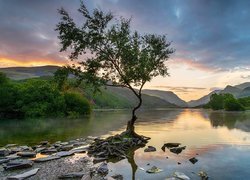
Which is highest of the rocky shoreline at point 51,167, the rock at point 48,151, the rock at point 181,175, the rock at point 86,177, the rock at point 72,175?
the rock at point 181,175

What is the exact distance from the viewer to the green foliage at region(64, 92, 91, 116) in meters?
148

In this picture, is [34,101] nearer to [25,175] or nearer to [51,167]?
[51,167]

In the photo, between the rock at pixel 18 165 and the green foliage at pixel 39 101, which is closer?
the rock at pixel 18 165

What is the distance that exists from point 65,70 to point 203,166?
27903 mm

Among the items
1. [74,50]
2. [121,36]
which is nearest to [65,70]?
[74,50]

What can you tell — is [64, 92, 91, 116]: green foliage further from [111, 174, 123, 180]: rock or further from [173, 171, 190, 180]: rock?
[173, 171, 190, 180]: rock

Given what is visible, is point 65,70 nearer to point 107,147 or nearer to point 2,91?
point 107,147

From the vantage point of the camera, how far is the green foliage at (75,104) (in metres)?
148

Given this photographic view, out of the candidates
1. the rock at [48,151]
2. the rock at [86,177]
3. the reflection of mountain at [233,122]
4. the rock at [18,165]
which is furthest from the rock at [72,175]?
the reflection of mountain at [233,122]

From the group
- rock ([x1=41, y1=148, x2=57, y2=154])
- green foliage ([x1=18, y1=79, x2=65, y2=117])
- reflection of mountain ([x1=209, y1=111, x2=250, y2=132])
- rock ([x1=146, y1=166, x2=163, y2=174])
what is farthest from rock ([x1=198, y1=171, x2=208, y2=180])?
green foliage ([x1=18, y1=79, x2=65, y2=117])

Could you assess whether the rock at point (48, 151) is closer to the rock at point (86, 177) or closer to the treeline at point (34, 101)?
the rock at point (86, 177)

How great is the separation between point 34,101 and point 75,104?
80.3 ft

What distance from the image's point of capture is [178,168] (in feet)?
82.6

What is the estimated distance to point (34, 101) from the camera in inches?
5231
